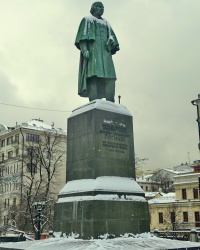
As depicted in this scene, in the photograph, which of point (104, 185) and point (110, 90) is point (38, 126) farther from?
point (104, 185)

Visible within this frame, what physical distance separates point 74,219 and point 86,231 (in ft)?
1.88

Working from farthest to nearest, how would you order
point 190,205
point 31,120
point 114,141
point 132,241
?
1. point 31,120
2. point 190,205
3. point 114,141
4. point 132,241

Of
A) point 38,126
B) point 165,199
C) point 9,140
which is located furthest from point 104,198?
point 9,140

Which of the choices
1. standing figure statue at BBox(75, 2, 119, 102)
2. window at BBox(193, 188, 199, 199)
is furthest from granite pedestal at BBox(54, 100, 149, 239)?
window at BBox(193, 188, 199, 199)

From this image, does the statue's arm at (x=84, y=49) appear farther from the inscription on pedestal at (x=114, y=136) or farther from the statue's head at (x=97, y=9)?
the inscription on pedestal at (x=114, y=136)

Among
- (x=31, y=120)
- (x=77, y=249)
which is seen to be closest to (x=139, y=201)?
(x=77, y=249)

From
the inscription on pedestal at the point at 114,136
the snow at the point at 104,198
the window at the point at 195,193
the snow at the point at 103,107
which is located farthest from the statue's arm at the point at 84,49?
the window at the point at 195,193

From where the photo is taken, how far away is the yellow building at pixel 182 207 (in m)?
41.5

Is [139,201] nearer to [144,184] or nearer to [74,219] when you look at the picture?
[74,219]

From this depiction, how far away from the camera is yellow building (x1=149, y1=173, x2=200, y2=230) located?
41.5 meters

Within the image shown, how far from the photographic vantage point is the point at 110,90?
11359mm

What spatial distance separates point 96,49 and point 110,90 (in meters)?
1.40

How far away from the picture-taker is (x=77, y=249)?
743 centimetres

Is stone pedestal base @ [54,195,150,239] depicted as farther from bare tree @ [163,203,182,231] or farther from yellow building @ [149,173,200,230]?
bare tree @ [163,203,182,231]
